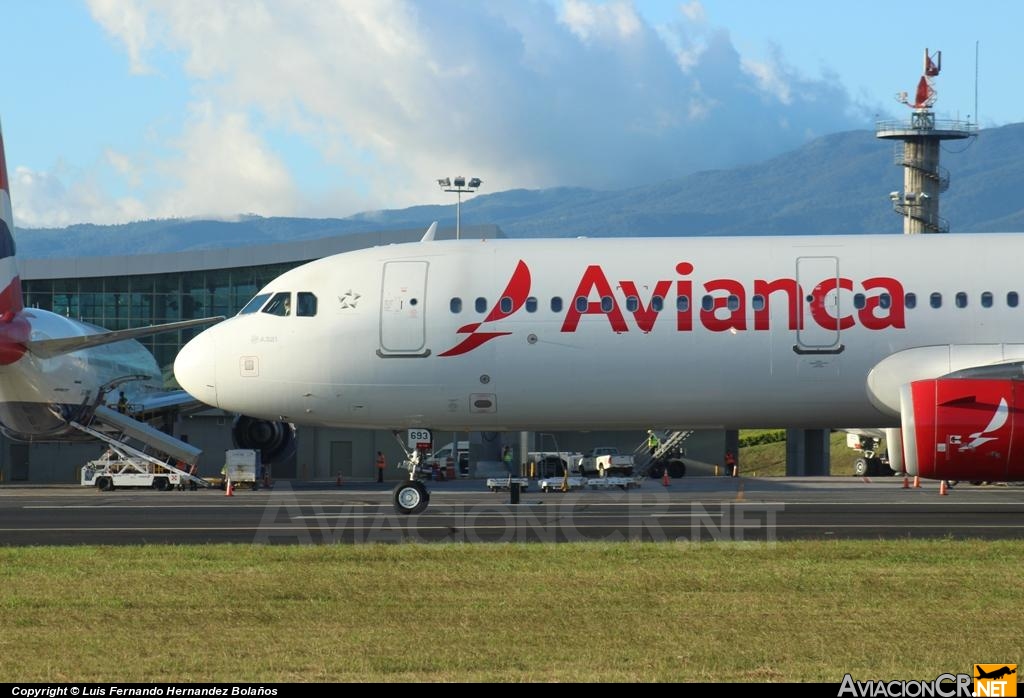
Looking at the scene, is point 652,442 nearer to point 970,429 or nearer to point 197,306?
point 197,306

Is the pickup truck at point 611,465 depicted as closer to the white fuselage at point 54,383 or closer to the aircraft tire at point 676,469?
the aircraft tire at point 676,469

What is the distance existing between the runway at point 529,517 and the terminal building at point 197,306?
74.9ft

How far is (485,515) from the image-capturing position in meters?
26.7

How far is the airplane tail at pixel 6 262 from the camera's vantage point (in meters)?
34.6

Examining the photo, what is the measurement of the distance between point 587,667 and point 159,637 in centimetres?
394

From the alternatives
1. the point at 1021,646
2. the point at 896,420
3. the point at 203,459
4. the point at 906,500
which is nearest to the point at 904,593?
the point at 1021,646

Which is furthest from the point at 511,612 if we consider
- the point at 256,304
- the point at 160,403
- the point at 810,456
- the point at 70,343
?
the point at 810,456

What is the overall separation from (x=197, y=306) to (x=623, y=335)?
1789 inches

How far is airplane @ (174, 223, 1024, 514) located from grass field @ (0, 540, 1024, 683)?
538cm

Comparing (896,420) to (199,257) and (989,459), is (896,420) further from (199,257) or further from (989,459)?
(199,257)

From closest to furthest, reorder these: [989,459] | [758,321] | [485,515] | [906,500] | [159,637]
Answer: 1. [159,637]
2. [989,459]
3. [758,321]
4. [485,515]
5. [906,500]

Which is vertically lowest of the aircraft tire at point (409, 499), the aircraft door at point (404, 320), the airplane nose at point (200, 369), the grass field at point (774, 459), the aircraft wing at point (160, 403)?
the grass field at point (774, 459)

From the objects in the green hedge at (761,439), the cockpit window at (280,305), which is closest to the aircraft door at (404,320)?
the cockpit window at (280,305)

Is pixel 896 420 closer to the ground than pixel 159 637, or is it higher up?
higher up
